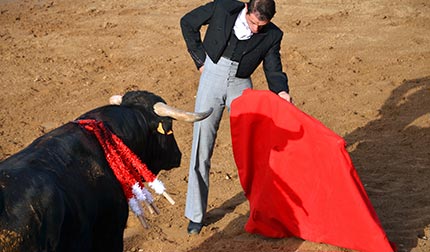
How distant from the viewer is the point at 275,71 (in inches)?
250

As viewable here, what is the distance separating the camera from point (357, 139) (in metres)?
8.71

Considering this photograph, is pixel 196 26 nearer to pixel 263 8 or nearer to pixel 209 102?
pixel 209 102

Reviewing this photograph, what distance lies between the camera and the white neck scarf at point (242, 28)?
621cm

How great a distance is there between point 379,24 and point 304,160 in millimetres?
7243

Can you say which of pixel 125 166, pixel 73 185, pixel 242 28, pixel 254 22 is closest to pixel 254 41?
pixel 242 28

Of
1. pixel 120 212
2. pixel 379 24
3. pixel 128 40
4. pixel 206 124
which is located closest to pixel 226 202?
pixel 206 124

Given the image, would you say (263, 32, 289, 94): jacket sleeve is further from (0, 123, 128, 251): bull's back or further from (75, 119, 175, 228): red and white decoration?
(0, 123, 128, 251): bull's back

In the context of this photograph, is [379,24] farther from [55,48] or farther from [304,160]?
[304,160]

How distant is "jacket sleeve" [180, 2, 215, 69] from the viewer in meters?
6.38

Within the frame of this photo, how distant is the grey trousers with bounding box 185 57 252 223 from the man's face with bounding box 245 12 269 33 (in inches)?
12.9

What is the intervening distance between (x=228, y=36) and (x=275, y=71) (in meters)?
0.46

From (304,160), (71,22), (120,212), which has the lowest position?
(71,22)

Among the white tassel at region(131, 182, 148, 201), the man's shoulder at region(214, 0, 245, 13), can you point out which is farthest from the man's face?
the white tassel at region(131, 182, 148, 201)

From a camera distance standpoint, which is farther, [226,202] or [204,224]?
[226,202]
